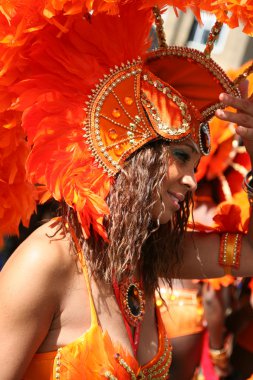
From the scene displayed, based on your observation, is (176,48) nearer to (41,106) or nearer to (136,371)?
(41,106)

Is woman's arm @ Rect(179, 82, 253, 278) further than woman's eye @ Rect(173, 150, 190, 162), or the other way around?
woman's arm @ Rect(179, 82, 253, 278)

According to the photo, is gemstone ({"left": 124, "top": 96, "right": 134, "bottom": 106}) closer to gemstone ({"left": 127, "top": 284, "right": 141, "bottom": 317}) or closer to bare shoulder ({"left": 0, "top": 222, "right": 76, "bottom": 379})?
bare shoulder ({"left": 0, "top": 222, "right": 76, "bottom": 379})

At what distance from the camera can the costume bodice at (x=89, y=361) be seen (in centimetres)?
209

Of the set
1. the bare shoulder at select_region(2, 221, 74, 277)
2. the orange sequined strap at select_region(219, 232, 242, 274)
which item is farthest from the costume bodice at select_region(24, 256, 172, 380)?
the orange sequined strap at select_region(219, 232, 242, 274)

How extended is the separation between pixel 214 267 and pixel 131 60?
891 millimetres

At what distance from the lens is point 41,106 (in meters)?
2.20

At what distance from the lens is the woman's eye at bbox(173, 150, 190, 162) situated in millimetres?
2309

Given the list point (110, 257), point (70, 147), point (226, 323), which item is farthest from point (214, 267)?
point (226, 323)

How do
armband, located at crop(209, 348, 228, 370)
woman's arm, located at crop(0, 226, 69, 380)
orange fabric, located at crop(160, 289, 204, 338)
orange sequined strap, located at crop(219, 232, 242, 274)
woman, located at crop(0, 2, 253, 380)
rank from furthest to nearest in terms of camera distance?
1. armband, located at crop(209, 348, 228, 370)
2. orange fabric, located at crop(160, 289, 204, 338)
3. orange sequined strap, located at crop(219, 232, 242, 274)
4. woman, located at crop(0, 2, 253, 380)
5. woman's arm, located at crop(0, 226, 69, 380)

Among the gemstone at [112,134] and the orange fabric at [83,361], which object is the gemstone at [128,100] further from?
the orange fabric at [83,361]

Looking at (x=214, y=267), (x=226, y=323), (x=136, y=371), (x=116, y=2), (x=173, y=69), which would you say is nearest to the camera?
(x=116, y=2)

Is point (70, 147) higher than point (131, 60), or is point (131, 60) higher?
point (131, 60)

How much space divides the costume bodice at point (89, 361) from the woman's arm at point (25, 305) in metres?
0.08

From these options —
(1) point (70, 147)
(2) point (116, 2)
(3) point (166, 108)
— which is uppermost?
(2) point (116, 2)
